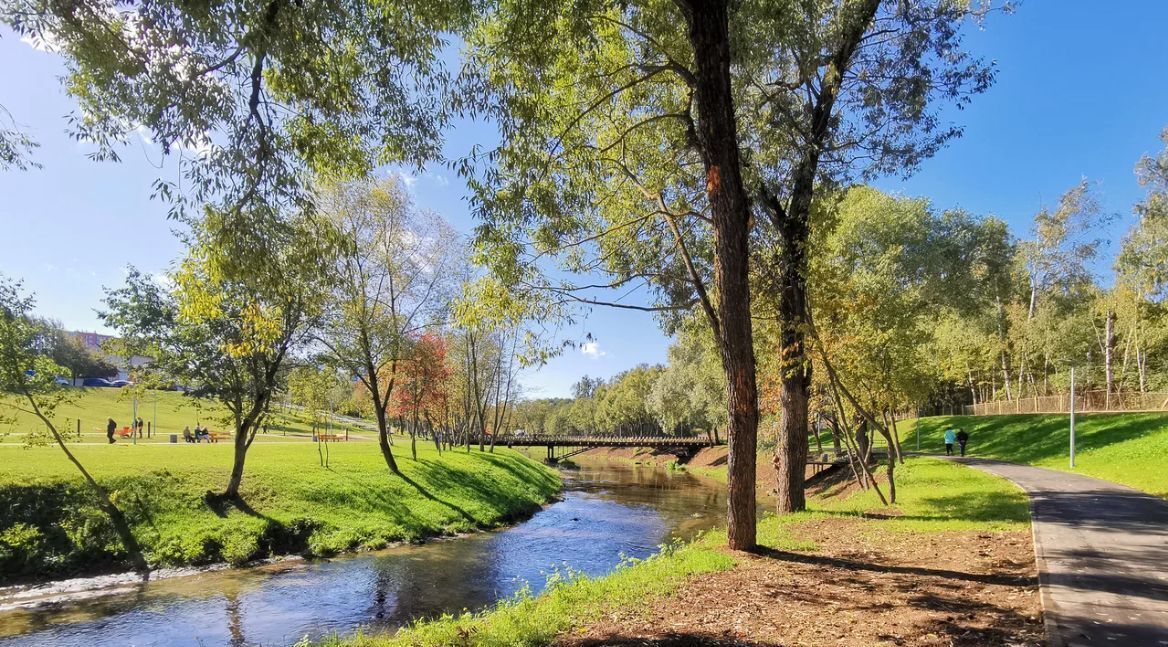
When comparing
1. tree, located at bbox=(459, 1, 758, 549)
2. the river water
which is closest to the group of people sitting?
the river water

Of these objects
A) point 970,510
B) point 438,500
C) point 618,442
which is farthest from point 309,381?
point 618,442

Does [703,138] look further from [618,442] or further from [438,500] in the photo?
[618,442]

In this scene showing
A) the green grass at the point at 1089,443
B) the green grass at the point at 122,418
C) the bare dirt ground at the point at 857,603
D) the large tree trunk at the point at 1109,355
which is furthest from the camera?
the green grass at the point at 122,418

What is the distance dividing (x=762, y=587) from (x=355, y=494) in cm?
1693

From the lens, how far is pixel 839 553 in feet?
29.9

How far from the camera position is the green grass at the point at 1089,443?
18188 millimetres

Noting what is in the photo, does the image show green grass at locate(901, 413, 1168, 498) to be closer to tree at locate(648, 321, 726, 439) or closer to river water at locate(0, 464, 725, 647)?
river water at locate(0, 464, 725, 647)

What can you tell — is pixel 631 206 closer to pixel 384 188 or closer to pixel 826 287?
pixel 826 287

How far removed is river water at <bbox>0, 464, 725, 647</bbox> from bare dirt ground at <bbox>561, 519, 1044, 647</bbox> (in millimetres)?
6795

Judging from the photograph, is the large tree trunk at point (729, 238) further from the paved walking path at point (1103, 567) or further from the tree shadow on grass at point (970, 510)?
the tree shadow on grass at point (970, 510)

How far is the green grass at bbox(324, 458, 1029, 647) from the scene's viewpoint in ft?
21.4

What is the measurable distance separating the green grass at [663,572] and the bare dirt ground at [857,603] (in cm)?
43

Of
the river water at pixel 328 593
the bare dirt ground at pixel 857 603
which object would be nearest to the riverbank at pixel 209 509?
the river water at pixel 328 593

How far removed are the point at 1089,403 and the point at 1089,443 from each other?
505 inches
